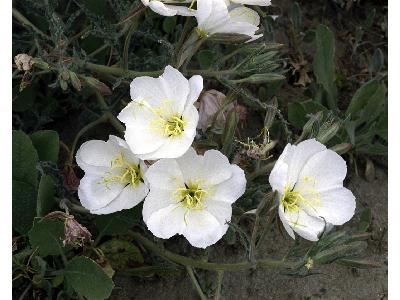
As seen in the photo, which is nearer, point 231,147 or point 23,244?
point 231,147

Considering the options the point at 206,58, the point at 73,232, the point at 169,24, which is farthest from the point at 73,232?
the point at 169,24

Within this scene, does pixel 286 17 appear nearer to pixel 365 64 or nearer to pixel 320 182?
pixel 365 64

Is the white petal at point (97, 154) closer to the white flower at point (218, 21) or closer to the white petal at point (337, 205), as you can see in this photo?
the white flower at point (218, 21)

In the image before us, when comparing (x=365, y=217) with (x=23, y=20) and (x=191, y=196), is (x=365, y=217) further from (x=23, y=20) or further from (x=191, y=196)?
(x=23, y=20)

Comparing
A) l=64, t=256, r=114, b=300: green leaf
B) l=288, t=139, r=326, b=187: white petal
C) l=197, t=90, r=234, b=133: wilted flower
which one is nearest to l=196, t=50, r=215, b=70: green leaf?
l=197, t=90, r=234, b=133: wilted flower

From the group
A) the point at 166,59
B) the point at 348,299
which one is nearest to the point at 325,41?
the point at 166,59

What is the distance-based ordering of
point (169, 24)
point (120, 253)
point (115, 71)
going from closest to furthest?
point (115, 71) → point (120, 253) → point (169, 24)

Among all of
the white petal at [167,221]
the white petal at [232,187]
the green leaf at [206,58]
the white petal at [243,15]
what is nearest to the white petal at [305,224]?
the white petal at [232,187]
